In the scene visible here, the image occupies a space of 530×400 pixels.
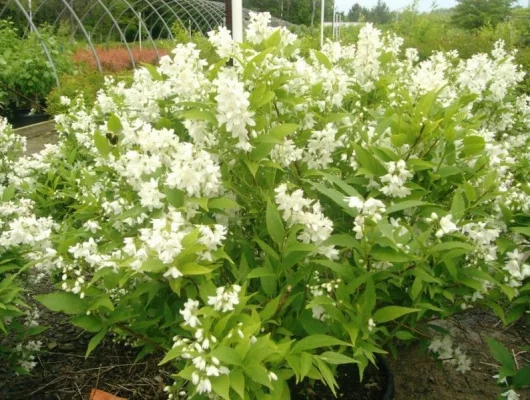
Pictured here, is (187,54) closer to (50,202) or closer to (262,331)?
(262,331)

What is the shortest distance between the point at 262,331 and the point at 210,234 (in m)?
0.41

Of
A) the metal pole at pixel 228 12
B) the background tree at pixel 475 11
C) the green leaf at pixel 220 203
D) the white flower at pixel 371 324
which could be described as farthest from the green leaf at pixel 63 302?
the background tree at pixel 475 11

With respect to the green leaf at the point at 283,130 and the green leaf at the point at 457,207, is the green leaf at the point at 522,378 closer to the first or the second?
the green leaf at the point at 457,207

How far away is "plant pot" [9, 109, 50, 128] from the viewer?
35.5 feet

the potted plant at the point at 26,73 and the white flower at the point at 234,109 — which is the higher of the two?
the white flower at the point at 234,109

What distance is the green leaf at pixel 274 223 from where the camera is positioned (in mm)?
1844

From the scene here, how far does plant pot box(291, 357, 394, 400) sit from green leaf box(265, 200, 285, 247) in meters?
0.99

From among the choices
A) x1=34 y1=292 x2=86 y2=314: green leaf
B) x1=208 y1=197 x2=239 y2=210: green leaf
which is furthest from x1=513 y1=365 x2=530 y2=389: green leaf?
x1=34 y1=292 x2=86 y2=314: green leaf

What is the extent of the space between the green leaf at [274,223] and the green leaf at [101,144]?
0.81 metres

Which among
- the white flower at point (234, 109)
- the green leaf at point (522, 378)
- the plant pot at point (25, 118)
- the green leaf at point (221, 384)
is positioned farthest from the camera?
the plant pot at point (25, 118)

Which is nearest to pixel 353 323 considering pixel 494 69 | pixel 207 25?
pixel 494 69

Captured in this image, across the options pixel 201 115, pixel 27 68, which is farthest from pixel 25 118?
pixel 201 115

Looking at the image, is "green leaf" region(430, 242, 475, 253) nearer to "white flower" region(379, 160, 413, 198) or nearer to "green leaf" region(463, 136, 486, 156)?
"white flower" region(379, 160, 413, 198)

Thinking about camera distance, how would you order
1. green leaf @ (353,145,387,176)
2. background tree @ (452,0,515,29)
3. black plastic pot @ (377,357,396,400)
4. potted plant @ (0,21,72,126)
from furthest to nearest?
background tree @ (452,0,515,29) → potted plant @ (0,21,72,126) → black plastic pot @ (377,357,396,400) → green leaf @ (353,145,387,176)
